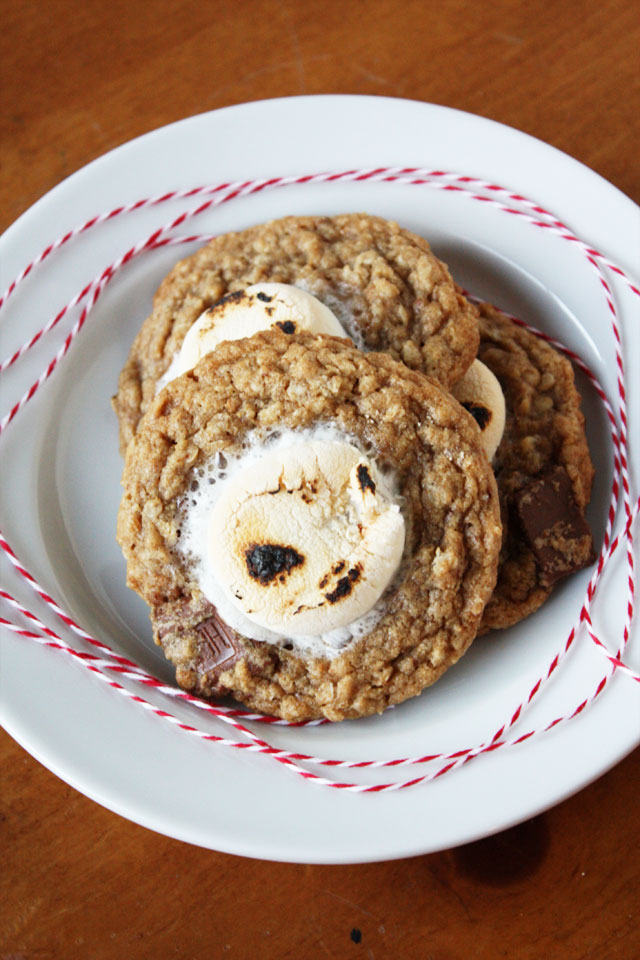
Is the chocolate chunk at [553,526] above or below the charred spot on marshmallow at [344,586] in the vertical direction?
below

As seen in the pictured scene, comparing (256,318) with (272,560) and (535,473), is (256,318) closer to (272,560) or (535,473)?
(272,560)

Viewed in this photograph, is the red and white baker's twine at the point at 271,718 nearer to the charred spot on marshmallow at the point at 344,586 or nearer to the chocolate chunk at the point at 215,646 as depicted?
the chocolate chunk at the point at 215,646

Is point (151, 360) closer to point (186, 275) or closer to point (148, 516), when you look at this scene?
point (186, 275)

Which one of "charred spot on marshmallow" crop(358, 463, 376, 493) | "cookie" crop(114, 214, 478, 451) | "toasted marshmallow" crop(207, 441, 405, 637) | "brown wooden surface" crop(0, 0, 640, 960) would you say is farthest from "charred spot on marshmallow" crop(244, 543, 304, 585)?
"brown wooden surface" crop(0, 0, 640, 960)

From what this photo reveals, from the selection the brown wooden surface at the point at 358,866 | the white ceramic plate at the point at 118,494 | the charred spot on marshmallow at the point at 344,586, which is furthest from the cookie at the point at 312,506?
the brown wooden surface at the point at 358,866

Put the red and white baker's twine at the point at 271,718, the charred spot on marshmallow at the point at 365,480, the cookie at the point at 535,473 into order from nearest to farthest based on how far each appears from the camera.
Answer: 1. the charred spot on marshmallow at the point at 365,480
2. the red and white baker's twine at the point at 271,718
3. the cookie at the point at 535,473

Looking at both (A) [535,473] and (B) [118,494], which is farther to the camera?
(B) [118,494]

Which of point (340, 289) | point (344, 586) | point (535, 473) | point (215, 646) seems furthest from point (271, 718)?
point (340, 289)
